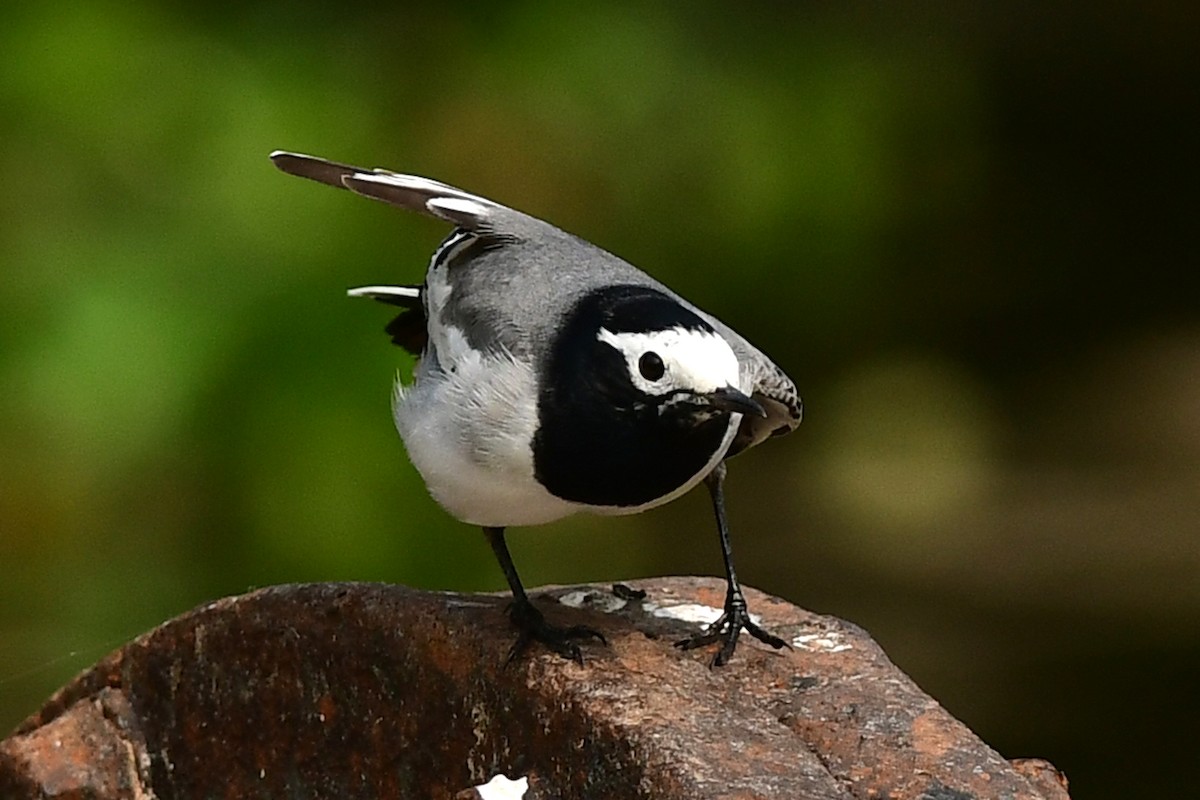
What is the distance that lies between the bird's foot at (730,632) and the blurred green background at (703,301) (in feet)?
6.43

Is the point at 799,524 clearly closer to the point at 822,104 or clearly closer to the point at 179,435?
the point at 822,104

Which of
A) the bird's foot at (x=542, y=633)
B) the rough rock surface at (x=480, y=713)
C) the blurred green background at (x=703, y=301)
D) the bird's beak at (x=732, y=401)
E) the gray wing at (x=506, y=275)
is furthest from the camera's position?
the blurred green background at (x=703, y=301)

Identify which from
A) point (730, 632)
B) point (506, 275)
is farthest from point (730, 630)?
point (506, 275)

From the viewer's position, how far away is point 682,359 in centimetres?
235

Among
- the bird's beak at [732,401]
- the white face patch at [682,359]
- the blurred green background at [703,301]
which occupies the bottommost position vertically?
the blurred green background at [703,301]

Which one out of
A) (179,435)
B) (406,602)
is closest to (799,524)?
(179,435)

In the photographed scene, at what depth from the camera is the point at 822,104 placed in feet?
19.4

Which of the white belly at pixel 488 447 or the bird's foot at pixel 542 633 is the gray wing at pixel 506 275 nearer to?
the white belly at pixel 488 447

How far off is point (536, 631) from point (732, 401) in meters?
0.44

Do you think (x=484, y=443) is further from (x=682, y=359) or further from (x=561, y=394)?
(x=682, y=359)

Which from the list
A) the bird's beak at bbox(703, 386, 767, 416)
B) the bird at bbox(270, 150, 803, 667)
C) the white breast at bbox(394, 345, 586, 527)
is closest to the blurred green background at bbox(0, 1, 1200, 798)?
the bird at bbox(270, 150, 803, 667)

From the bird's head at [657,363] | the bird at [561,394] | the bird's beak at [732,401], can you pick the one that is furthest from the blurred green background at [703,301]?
the bird's beak at [732,401]

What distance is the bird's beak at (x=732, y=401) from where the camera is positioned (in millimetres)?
2330

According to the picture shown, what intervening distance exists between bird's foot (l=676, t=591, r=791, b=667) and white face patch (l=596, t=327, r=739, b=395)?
0.43 meters
